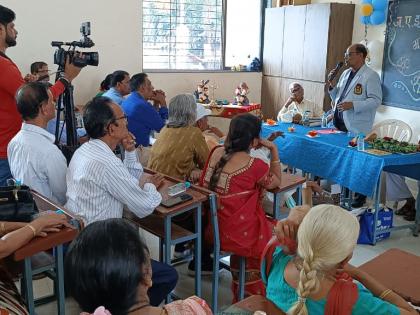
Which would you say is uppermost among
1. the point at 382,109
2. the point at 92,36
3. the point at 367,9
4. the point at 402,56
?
the point at 367,9

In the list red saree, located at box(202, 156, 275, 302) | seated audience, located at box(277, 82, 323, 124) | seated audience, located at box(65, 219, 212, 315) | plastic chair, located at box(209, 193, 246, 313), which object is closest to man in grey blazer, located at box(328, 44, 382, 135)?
seated audience, located at box(277, 82, 323, 124)

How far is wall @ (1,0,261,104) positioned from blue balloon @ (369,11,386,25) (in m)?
2.60

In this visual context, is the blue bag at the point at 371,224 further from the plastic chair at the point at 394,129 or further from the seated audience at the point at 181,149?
the seated audience at the point at 181,149

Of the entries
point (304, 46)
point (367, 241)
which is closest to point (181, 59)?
point (304, 46)

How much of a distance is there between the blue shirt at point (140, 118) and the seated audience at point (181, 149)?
96 centimetres

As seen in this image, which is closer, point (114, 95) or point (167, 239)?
point (167, 239)

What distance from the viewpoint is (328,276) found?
4.18 ft

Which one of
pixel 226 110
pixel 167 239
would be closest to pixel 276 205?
pixel 167 239

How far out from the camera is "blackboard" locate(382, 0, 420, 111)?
4.69 m

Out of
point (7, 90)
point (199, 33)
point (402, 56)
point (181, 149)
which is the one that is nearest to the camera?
point (7, 90)

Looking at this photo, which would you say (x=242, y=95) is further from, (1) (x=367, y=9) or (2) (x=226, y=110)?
(1) (x=367, y=9)

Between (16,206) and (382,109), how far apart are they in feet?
14.6

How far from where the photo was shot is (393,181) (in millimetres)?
4004

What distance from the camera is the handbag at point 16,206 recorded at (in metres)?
1.71
